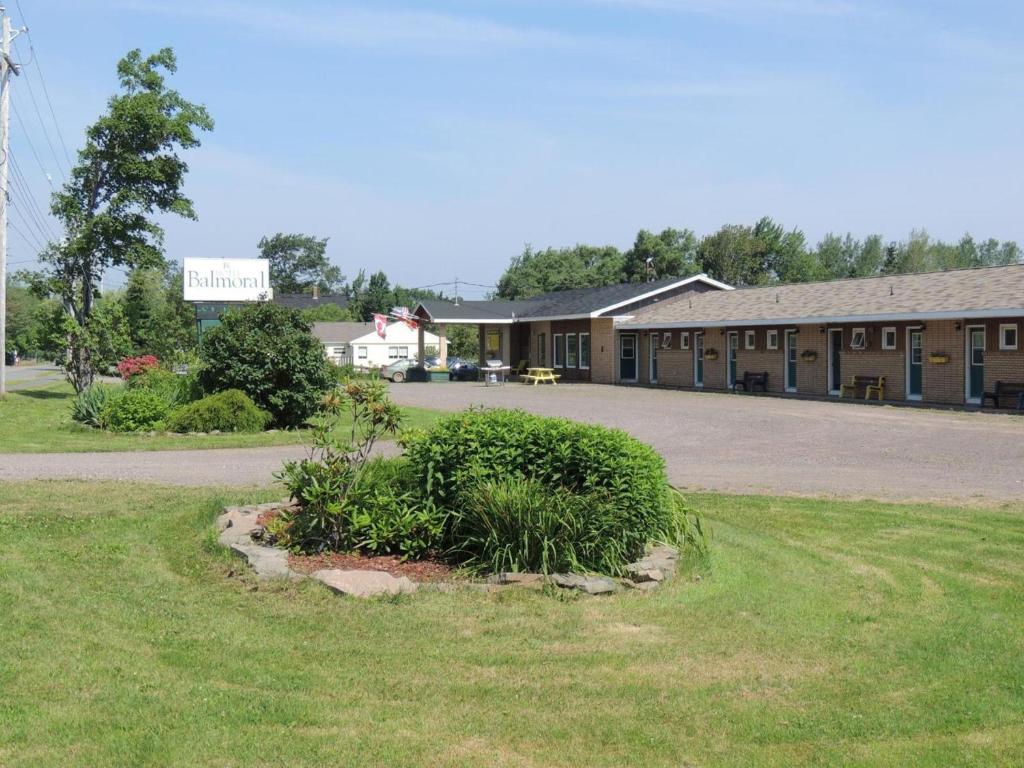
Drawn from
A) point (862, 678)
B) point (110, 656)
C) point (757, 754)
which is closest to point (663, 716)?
point (757, 754)

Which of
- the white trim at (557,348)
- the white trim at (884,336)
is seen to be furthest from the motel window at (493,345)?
the white trim at (884,336)

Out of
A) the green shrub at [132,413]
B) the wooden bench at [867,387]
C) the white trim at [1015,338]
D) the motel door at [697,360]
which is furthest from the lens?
the motel door at [697,360]

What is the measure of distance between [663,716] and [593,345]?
4216 cm

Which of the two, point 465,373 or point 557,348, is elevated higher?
point 557,348

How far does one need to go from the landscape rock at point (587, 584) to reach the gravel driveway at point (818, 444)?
5.74 m

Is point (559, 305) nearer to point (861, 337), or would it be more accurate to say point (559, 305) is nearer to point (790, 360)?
point (790, 360)

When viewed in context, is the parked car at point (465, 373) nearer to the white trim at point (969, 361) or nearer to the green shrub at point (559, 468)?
the white trim at point (969, 361)

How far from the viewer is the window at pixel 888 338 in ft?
102

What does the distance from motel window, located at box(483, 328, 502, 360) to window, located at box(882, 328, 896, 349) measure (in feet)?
86.7

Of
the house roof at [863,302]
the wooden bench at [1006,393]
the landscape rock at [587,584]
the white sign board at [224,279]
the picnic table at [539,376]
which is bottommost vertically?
the landscape rock at [587,584]

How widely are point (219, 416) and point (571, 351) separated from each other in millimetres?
29946

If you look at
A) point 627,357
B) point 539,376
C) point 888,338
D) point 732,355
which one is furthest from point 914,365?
point 539,376

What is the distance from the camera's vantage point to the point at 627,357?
45.5m

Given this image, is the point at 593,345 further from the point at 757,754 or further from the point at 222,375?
the point at 757,754
